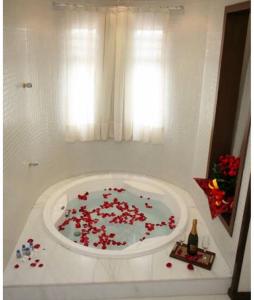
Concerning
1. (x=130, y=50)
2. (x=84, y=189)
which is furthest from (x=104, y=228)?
(x=130, y=50)

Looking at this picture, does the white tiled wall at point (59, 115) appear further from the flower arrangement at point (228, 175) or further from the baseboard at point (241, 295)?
the baseboard at point (241, 295)

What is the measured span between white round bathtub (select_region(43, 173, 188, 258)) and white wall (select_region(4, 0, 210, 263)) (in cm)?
16

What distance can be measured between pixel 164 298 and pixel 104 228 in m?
0.96

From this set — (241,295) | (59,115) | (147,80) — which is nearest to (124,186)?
(59,115)

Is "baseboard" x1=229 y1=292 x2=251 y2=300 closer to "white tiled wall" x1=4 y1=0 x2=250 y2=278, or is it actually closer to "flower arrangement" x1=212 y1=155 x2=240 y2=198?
"white tiled wall" x1=4 y1=0 x2=250 y2=278

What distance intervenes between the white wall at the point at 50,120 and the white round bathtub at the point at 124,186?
16 centimetres

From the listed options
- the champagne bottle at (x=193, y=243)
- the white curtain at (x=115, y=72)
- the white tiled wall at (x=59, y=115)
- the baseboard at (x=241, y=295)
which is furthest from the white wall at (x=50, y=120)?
the baseboard at (x=241, y=295)

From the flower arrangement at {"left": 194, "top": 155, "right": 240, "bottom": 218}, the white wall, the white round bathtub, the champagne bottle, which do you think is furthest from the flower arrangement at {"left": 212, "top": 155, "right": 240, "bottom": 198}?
the white wall

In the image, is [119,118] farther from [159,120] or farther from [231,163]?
[231,163]

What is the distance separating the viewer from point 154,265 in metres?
2.21

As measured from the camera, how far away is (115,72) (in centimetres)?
330

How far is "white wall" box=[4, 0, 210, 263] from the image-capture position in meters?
2.30

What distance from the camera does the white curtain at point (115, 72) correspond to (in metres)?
3.15

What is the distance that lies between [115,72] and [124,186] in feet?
4.43
